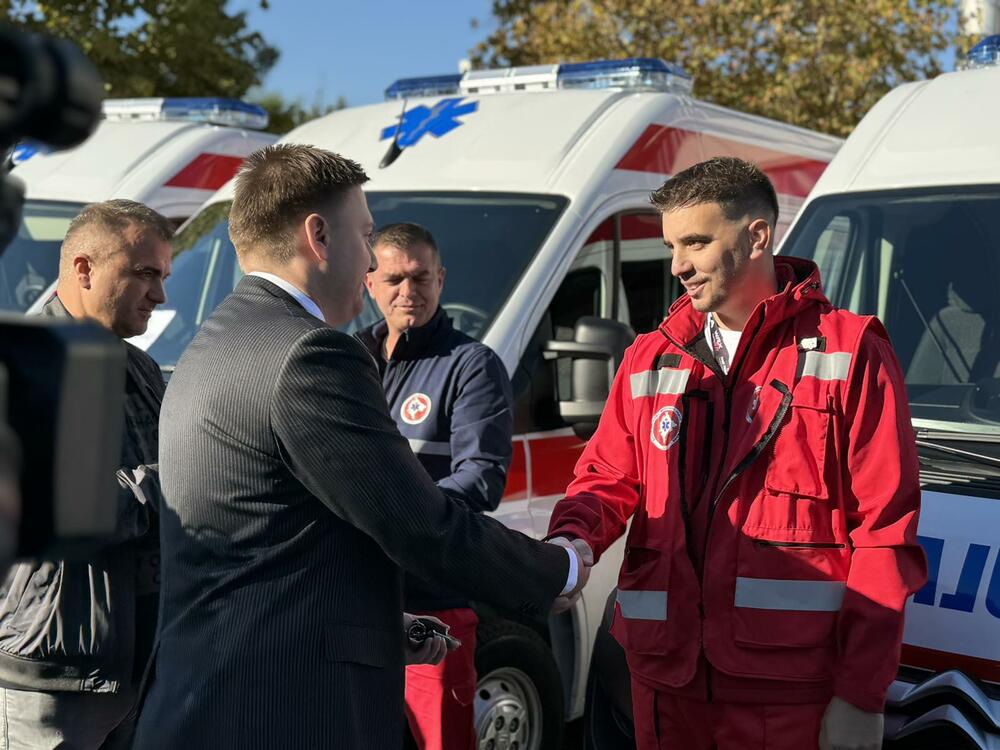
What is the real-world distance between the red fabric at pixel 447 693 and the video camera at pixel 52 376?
2907mm

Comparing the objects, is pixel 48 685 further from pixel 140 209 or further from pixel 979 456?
pixel 979 456

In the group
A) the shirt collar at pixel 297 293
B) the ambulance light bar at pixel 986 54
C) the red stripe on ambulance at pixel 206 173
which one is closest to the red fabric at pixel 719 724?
the shirt collar at pixel 297 293

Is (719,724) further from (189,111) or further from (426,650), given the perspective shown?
(189,111)

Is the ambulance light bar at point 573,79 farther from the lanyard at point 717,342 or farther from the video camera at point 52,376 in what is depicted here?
the video camera at point 52,376

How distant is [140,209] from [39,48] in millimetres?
2540

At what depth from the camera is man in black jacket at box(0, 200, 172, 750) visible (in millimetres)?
3053

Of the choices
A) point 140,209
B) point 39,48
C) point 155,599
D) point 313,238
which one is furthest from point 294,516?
point 140,209

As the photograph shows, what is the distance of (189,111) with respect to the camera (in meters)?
8.20

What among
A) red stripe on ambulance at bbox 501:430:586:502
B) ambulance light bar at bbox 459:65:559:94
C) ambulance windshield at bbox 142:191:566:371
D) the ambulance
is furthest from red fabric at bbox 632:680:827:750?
the ambulance

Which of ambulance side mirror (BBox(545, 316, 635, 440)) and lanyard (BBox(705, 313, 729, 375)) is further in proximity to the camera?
ambulance side mirror (BBox(545, 316, 635, 440))

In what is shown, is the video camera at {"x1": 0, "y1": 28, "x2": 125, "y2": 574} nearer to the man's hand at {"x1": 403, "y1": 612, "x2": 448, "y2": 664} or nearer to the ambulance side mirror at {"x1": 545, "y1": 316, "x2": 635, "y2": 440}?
the man's hand at {"x1": 403, "y1": 612, "x2": 448, "y2": 664}

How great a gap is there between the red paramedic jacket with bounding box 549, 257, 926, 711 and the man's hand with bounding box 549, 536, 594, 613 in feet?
0.22

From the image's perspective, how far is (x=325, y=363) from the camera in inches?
88.5

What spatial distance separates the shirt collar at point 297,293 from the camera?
2.42 meters
